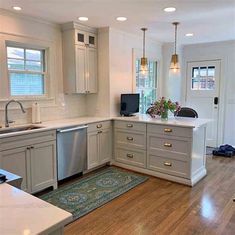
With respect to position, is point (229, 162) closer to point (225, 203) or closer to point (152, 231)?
point (225, 203)

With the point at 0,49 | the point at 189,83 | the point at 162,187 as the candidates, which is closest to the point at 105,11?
the point at 0,49

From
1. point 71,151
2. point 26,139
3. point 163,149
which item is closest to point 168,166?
point 163,149

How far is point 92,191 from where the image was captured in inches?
130

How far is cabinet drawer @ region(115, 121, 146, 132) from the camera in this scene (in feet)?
13.1

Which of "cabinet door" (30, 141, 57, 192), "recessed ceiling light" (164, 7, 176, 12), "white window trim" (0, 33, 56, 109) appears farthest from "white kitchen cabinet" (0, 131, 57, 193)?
"recessed ceiling light" (164, 7, 176, 12)

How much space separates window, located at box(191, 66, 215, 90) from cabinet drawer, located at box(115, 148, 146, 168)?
2.81 m

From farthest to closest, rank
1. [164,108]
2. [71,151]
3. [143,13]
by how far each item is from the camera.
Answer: [164,108] → [71,151] → [143,13]

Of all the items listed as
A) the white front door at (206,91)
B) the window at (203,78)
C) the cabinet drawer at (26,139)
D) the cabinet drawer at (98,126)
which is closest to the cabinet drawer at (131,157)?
the cabinet drawer at (98,126)

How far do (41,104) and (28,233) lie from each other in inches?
128

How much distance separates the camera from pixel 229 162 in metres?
4.62

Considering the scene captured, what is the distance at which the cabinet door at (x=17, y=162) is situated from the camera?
279 centimetres

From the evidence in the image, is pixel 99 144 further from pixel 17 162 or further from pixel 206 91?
pixel 206 91

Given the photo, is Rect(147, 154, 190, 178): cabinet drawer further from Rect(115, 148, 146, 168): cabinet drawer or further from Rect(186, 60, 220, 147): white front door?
Rect(186, 60, 220, 147): white front door

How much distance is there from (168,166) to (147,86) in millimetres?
2491
